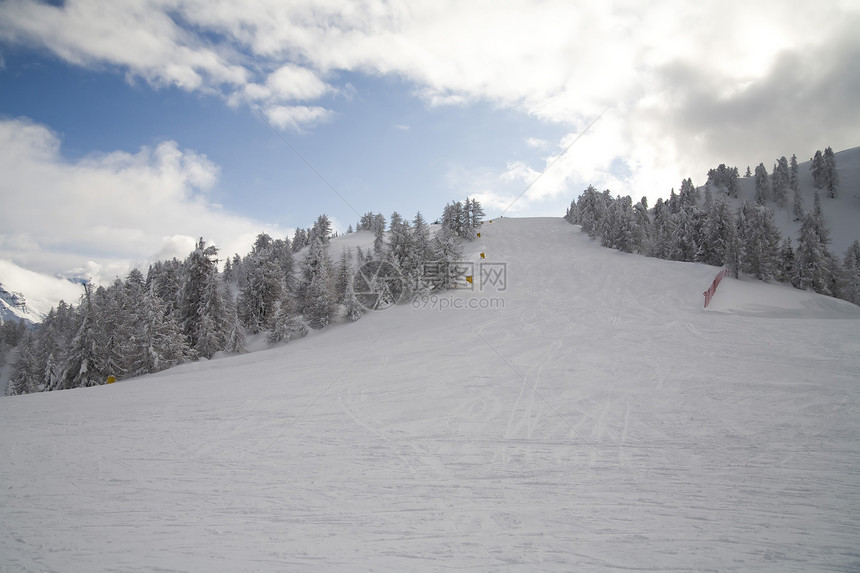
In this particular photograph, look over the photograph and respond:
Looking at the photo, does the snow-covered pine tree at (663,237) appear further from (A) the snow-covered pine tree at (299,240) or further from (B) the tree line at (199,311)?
(A) the snow-covered pine tree at (299,240)

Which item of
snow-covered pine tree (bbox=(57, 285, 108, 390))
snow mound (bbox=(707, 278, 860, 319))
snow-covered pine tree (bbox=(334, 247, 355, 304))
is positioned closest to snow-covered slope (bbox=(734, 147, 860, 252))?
snow mound (bbox=(707, 278, 860, 319))

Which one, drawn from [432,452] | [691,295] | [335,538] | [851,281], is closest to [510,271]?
[691,295]

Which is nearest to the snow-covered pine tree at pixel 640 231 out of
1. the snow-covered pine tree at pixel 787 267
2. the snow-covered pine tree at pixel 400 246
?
the snow-covered pine tree at pixel 787 267

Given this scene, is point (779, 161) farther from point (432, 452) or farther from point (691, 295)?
point (432, 452)

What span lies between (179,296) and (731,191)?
147430 millimetres

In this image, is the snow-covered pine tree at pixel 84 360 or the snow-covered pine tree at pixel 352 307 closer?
the snow-covered pine tree at pixel 84 360

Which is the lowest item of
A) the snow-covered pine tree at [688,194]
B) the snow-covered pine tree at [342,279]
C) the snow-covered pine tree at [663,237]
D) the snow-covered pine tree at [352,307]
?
the snow-covered pine tree at [352,307]

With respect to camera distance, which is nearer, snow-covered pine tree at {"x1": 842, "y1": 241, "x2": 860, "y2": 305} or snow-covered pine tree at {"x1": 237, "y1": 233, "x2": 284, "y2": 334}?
snow-covered pine tree at {"x1": 237, "y1": 233, "x2": 284, "y2": 334}

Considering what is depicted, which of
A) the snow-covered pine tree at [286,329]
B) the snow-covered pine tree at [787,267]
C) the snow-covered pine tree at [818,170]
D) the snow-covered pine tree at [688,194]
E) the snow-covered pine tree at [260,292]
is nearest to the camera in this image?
the snow-covered pine tree at [286,329]

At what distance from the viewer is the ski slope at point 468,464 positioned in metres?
4.79

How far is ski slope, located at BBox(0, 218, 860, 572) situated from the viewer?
4785 millimetres

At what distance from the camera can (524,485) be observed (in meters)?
6.15

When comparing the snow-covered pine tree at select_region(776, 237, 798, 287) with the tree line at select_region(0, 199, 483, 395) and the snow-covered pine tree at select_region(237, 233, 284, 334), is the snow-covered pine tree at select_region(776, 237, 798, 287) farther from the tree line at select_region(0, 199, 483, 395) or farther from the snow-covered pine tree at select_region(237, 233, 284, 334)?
the snow-covered pine tree at select_region(237, 233, 284, 334)

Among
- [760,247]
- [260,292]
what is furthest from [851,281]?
[260,292]
